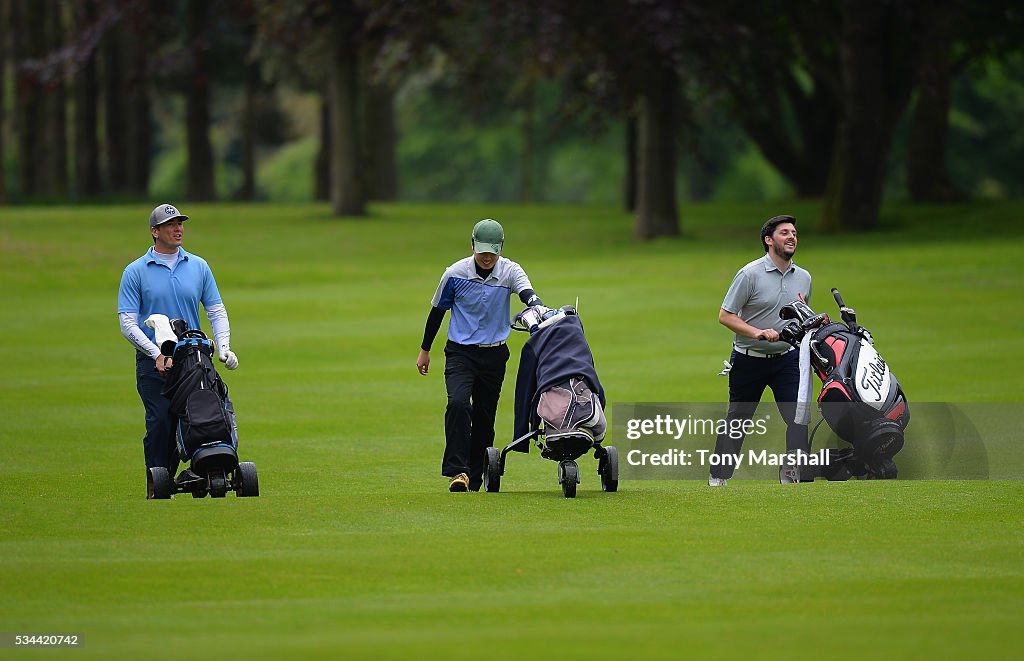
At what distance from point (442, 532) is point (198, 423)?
189 cm

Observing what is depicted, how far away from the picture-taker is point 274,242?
122 ft

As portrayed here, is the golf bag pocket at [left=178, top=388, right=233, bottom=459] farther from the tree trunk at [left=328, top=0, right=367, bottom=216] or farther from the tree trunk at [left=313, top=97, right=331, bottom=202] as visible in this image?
the tree trunk at [left=313, top=97, right=331, bottom=202]

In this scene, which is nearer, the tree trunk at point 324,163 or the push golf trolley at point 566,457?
the push golf trolley at point 566,457

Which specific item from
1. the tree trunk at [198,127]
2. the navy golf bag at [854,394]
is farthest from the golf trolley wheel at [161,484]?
the tree trunk at [198,127]

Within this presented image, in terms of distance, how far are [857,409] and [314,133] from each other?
7231cm

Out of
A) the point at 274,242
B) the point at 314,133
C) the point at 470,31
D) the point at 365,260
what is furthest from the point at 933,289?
the point at 314,133

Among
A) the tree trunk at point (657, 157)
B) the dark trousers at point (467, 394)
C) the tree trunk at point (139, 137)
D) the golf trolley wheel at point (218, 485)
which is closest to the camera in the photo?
the golf trolley wheel at point (218, 485)

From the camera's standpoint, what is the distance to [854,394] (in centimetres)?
1021

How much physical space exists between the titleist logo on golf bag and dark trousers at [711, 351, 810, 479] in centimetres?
50

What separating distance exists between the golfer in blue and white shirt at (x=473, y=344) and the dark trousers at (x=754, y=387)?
1.48 metres

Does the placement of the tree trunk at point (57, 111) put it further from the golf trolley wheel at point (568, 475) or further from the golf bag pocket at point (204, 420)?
the golf trolley wheel at point (568, 475)

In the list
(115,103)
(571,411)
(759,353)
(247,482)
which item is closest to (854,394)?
(759,353)

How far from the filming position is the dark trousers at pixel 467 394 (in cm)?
1102

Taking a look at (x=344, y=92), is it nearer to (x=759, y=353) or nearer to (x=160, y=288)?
(x=160, y=288)
